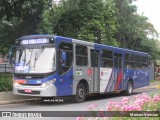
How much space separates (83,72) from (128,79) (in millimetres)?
6569

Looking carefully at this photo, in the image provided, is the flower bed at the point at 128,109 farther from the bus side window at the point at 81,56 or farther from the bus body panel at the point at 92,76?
the bus side window at the point at 81,56

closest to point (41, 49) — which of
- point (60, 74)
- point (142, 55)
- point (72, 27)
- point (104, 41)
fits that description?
point (60, 74)

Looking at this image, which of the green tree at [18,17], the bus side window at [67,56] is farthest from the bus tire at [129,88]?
the bus side window at [67,56]

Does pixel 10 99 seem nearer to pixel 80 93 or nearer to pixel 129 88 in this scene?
pixel 80 93

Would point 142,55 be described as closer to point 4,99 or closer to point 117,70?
point 117,70

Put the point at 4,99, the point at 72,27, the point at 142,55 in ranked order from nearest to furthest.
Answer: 1. the point at 4,99
2. the point at 142,55
3. the point at 72,27

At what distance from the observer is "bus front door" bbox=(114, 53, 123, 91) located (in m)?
22.3

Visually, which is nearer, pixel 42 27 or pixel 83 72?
pixel 83 72

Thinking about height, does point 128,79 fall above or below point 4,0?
below

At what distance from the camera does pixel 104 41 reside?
32250 mm

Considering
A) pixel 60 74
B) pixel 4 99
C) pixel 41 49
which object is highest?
pixel 41 49

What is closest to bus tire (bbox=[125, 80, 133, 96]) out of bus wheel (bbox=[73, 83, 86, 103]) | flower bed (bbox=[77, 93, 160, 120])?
bus wheel (bbox=[73, 83, 86, 103])

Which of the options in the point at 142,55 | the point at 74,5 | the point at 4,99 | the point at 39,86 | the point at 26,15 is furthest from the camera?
the point at 74,5

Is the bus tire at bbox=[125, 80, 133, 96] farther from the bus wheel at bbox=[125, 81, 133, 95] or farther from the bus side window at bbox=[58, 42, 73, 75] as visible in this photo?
the bus side window at bbox=[58, 42, 73, 75]
